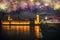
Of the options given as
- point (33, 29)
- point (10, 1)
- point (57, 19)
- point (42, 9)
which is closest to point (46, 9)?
point (42, 9)

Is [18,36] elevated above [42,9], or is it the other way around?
[42,9]

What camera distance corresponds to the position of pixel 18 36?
8.38 ft

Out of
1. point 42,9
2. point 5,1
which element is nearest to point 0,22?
point 5,1

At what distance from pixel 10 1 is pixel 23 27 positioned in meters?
0.49

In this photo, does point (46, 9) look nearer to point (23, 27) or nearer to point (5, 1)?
point (23, 27)

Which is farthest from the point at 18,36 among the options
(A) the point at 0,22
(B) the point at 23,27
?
(A) the point at 0,22

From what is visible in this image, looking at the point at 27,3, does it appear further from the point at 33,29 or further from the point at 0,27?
the point at 0,27

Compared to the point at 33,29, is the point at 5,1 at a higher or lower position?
higher

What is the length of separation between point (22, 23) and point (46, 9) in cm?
46

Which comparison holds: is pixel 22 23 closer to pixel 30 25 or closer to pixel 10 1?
pixel 30 25

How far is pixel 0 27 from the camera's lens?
2.48m

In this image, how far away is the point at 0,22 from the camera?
249 cm

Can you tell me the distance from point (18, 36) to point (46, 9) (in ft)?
2.14

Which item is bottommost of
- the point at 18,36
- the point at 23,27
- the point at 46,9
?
the point at 18,36
